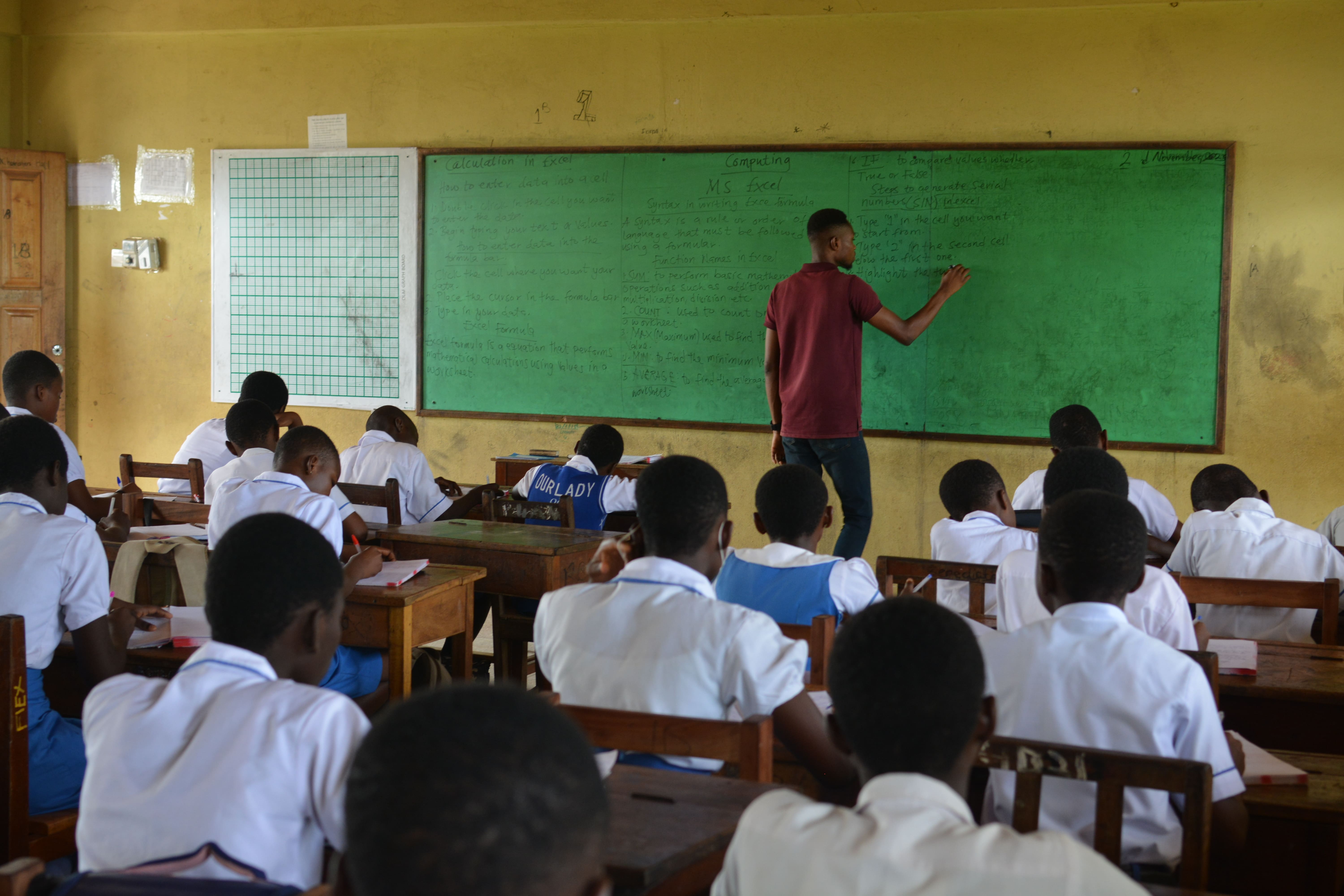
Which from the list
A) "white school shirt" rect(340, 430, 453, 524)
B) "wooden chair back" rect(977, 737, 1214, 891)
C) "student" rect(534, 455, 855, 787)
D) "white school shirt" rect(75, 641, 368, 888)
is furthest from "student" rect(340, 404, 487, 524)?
"wooden chair back" rect(977, 737, 1214, 891)

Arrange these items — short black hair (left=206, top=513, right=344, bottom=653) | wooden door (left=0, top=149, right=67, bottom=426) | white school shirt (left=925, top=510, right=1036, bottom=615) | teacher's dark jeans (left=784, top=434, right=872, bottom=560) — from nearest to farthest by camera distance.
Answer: short black hair (left=206, top=513, right=344, bottom=653), white school shirt (left=925, top=510, right=1036, bottom=615), teacher's dark jeans (left=784, top=434, right=872, bottom=560), wooden door (left=0, top=149, right=67, bottom=426)

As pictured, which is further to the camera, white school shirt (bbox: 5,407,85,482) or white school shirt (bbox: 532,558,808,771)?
white school shirt (bbox: 5,407,85,482)

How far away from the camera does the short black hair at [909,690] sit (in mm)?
1075

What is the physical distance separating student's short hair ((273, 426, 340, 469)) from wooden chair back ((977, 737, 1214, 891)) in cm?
209

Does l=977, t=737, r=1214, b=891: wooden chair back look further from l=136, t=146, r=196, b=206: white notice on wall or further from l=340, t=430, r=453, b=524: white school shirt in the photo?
l=136, t=146, r=196, b=206: white notice on wall

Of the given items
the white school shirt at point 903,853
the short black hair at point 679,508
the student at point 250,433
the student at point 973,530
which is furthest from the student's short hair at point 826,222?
the white school shirt at point 903,853

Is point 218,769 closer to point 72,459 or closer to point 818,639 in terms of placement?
point 818,639

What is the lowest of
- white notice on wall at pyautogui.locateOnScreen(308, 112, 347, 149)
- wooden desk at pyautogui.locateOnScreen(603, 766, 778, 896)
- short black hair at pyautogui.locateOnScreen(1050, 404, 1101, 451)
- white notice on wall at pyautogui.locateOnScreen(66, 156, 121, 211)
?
wooden desk at pyautogui.locateOnScreen(603, 766, 778, 896)

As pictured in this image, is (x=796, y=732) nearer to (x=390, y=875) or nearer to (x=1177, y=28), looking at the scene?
(x=390, y=875)

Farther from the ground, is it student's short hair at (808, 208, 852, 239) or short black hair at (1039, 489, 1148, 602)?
student's short hair at (808, 208, 852, 239)

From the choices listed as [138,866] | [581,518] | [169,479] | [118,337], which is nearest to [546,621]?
[138,866]

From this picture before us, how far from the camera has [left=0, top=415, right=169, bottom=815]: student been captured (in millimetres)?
1994

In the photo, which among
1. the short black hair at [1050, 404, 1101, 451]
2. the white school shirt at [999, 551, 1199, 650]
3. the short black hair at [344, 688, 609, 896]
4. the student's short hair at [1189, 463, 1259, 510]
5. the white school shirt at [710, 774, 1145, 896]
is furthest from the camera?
the short black hair at [1050, 404, 1101, 451]

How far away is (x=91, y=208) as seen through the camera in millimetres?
6332
